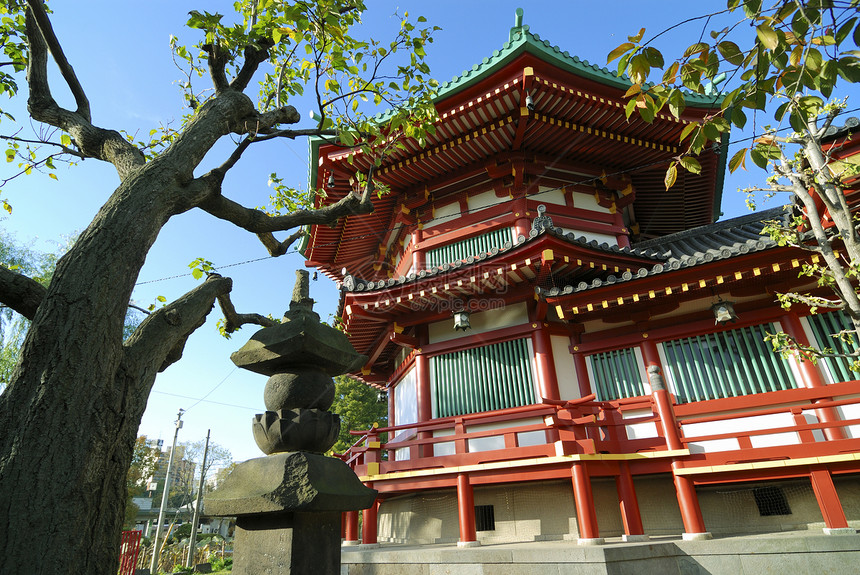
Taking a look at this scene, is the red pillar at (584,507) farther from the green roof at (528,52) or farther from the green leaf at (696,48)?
the green roof at (528,52)

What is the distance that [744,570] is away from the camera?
5.66 m

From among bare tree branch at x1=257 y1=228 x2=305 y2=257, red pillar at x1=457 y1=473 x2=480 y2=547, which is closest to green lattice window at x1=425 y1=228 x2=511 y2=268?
red pillar at x1=457 y1=473 x2=480 y2=547

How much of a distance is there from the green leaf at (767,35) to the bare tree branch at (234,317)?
12.4 feet

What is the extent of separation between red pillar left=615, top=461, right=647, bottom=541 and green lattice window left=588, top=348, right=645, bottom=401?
160 cm

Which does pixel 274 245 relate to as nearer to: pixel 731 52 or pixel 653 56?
pixel 653 56

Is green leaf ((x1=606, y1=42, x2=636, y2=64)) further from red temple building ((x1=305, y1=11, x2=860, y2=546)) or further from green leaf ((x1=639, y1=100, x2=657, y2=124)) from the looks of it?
red temple building ((x1=305, y1=11, x2=860, y2=546))

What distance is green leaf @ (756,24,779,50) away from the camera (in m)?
2.20

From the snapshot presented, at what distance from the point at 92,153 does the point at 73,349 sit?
2.33 metres

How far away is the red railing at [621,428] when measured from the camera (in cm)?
654

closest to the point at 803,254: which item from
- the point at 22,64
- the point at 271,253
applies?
the point at 271,253

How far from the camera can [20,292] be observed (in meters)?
2.93

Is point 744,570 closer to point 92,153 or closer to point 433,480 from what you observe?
point 433,480

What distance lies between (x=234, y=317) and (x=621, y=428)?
663 cm

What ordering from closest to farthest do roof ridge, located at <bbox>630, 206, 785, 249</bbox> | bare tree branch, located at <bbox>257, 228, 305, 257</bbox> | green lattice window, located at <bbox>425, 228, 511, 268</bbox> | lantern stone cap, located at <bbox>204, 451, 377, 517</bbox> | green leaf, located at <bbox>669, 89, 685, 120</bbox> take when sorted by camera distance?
1. lantern stone cap, located at <bbox>204, 451, 377, 517</bbox>
2. green leaf, located at <bbox>669, 89, 685, 120</bbox>
3. bare tree branch, located at <bbox>257, 228, 305, 257</bbox>
4. green lattice window, located at <bbox>425, 228, 511, 268</bbox>
5. roof ridge, located at <bbox>630, 206, 785, 249</bbox>
